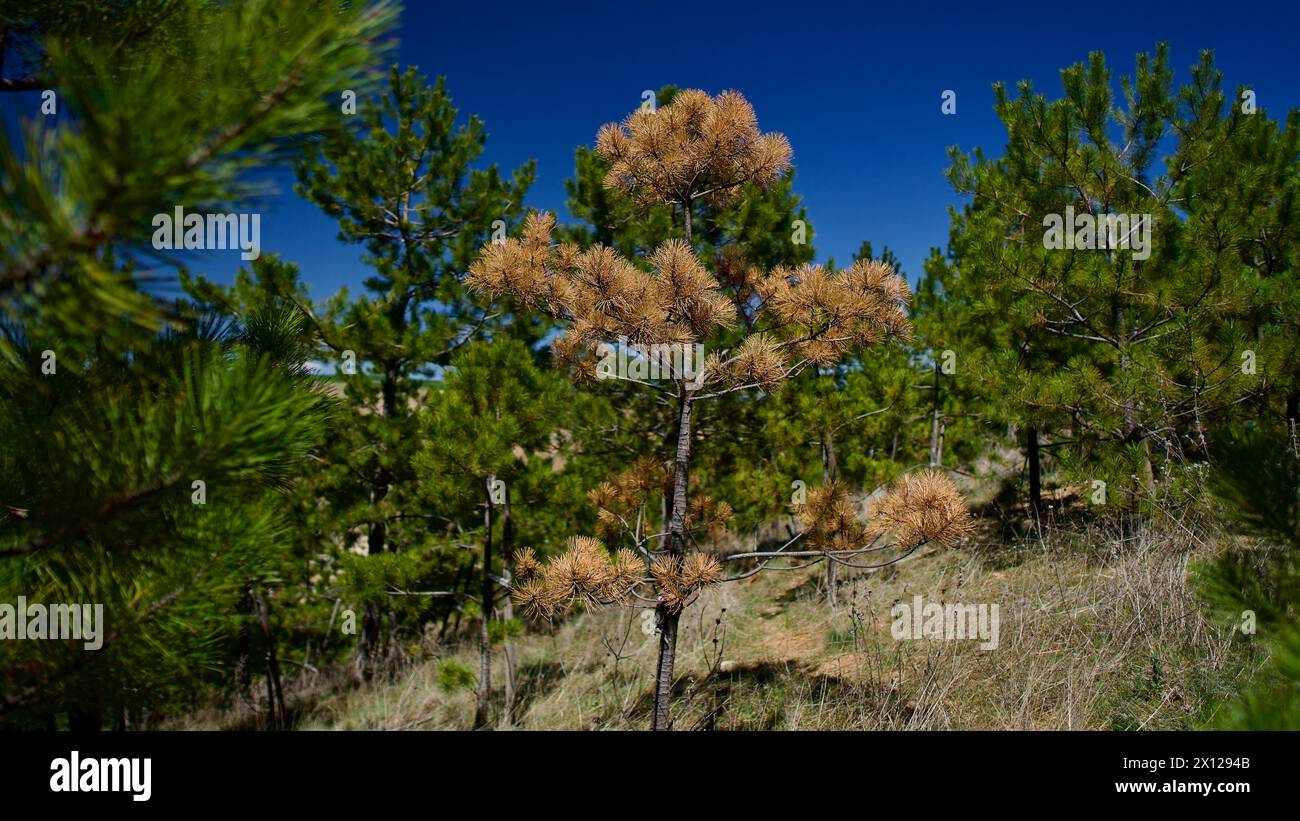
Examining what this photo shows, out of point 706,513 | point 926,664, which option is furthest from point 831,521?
point 926,664

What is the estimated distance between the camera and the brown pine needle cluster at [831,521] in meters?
3.52

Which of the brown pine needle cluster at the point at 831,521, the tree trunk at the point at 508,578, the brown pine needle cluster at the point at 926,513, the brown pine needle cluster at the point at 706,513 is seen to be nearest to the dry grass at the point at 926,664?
the tree trunk at the point at 508,578

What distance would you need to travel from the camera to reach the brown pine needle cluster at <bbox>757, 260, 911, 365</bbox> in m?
3.01

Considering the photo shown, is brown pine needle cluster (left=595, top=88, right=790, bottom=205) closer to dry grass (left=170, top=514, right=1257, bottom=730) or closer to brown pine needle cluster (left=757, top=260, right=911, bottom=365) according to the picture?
brown pine needle cluster (left=757, top=260, right=911, bottom=365)

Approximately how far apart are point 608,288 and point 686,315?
42 cm

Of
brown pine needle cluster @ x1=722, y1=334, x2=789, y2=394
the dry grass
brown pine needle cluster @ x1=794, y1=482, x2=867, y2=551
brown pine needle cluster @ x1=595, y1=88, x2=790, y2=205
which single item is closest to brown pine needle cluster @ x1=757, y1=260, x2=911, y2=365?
brown pine needle cluster @ x1=722, y1=334, x2=789, y2=394

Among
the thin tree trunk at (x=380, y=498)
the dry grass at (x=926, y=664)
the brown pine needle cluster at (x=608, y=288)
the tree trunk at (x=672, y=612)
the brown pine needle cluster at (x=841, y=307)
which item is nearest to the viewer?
the brown pine needle cluster at (x=608, y=288)

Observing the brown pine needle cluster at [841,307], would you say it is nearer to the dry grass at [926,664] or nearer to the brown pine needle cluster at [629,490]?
the brown pine needle cluster at [629,490]

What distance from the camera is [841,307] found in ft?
9.89

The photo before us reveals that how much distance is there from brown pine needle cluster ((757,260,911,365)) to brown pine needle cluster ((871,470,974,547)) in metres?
0.82

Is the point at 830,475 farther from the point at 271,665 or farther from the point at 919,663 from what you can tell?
the point at 271,665

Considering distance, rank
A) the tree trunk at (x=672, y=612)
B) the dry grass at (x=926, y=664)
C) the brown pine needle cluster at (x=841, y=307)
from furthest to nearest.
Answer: the dry grass at (x=926, y=664), the tree trunk at (x=672, y=612), the brown pine needle cluster at (x=841, y=307)

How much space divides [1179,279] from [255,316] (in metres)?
6.81
